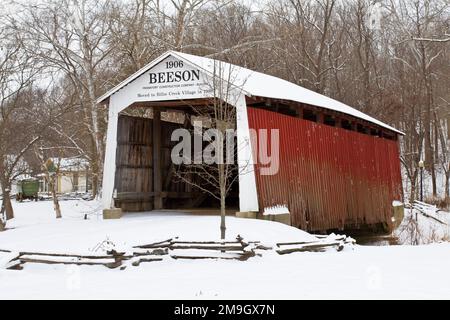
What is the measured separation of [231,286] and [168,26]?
20.8m

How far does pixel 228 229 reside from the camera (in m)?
10.4

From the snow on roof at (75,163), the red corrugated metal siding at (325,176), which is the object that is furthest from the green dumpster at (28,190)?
the red corrugated metal siding at (325,176)

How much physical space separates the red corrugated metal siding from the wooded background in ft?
16.3

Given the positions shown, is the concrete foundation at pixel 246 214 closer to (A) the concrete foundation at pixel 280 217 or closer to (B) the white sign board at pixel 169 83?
(A) the concrete foundation at pixel 280 217

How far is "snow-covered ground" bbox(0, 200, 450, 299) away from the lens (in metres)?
5.99

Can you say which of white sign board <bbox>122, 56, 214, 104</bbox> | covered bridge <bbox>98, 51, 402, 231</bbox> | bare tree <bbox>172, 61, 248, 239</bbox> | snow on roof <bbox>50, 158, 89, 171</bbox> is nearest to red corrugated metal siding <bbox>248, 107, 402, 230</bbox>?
covered bridge <bbox>98, 51, 402, 231</bbox>

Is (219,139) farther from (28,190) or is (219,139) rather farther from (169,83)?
(28,190)

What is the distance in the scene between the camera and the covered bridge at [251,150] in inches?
481

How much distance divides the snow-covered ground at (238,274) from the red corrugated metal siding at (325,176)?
8.31 ft

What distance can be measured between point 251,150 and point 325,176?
3.60 metres

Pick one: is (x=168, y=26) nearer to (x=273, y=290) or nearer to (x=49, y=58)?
(x=49, y=58)

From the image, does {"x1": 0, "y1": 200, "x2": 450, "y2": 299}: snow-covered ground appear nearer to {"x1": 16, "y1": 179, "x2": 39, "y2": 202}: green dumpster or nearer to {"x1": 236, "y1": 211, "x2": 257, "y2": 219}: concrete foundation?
{"x1": 236, "y1": 211, "x2": 257, "y2": 219}: concrete foundation
